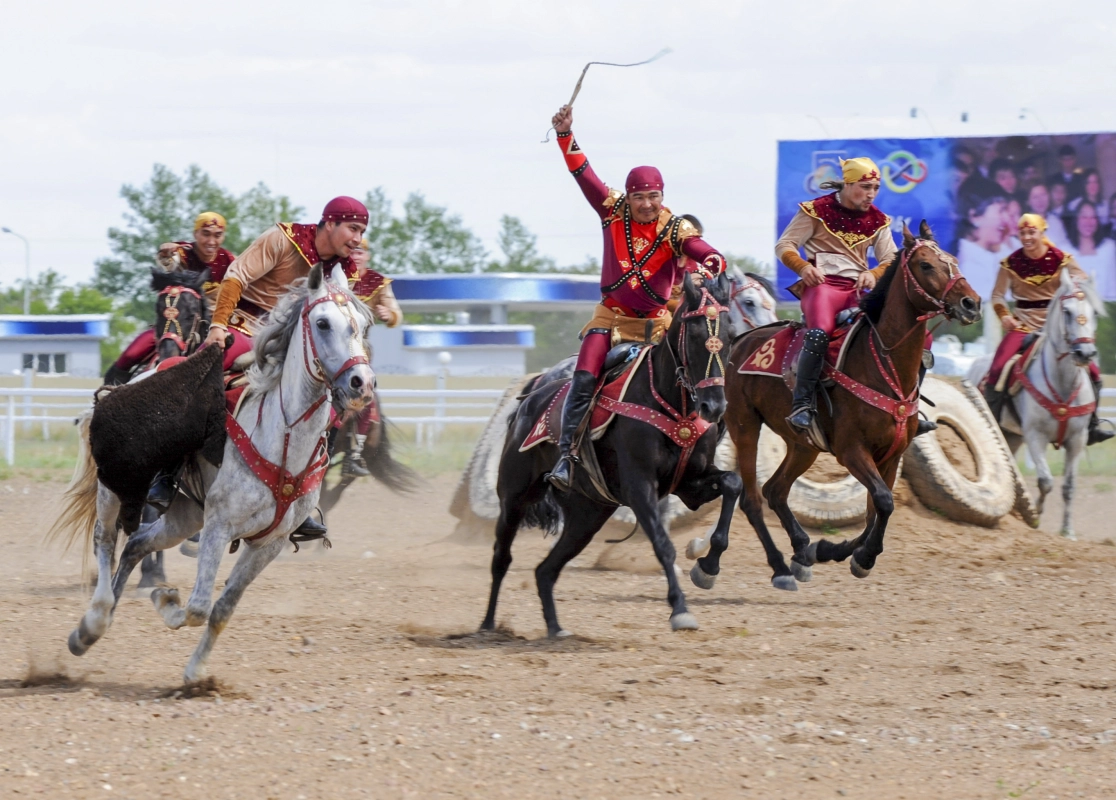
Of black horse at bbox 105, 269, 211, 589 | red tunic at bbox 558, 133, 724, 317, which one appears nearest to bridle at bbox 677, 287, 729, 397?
red tunic at bbox 558, 133, 724, 317

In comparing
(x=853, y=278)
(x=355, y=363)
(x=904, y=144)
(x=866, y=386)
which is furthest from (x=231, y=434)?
(x=904, y=144)

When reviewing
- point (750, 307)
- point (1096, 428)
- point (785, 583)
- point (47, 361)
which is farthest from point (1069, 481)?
point (47, 361)

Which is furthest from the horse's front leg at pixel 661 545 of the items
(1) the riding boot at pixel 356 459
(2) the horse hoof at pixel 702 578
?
(1) the riding boot at pixel 356 459

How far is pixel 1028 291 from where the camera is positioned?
13742 mm

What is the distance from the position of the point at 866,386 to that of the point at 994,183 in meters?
16.9

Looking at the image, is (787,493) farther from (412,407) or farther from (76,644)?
(412,407)

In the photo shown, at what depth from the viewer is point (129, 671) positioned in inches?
263

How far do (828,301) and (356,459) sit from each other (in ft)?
14.1

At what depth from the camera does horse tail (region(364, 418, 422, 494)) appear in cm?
1187

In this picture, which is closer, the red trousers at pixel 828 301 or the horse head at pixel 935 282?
the horse head at pixel 935 282

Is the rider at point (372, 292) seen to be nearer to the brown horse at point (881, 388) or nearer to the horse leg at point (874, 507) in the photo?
the brown horse at point (881, 388)

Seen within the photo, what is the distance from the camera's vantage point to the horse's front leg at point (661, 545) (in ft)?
24.5

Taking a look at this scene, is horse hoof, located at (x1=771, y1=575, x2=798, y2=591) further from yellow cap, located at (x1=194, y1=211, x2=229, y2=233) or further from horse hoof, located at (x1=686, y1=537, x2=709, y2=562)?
yellow cap, located at (x1=194, y1=211, x2=229, y2=233)

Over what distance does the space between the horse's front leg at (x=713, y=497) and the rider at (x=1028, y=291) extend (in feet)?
19.7
